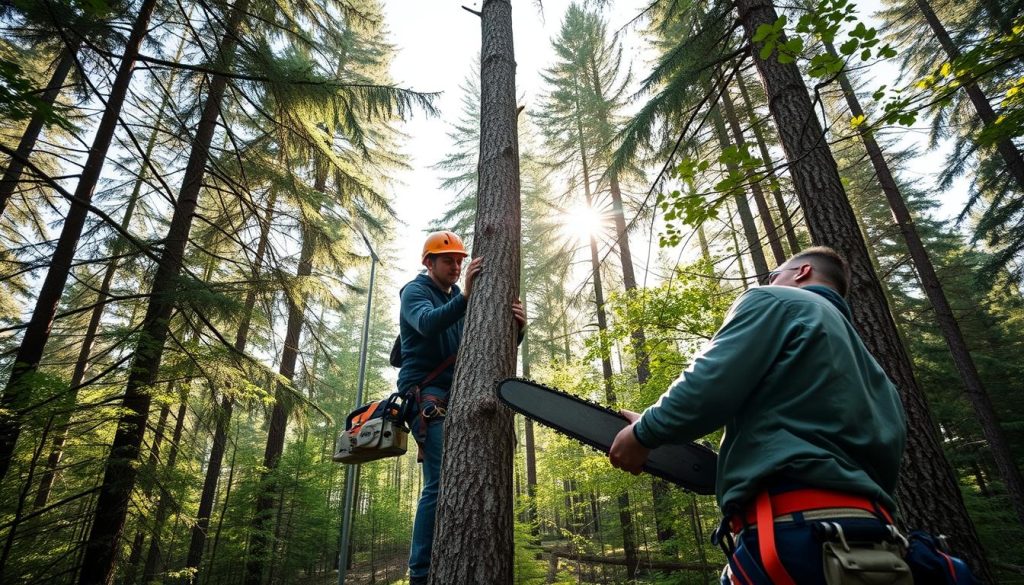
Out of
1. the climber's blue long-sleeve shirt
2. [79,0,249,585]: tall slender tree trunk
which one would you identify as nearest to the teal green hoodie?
the climber's blue long-sleeve shirt

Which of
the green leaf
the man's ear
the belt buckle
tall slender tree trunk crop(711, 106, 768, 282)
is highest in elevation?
tall slender tree trunk crop(711, 106, 768, 282)

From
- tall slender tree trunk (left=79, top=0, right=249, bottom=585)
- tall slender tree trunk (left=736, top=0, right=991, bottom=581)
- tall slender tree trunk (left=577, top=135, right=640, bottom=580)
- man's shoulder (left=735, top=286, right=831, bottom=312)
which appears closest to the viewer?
man's shoulder (left=735, top=286, right=831, bottom=312)

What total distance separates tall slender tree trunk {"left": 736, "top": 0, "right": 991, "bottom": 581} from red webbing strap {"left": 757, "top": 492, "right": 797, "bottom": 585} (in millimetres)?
2094

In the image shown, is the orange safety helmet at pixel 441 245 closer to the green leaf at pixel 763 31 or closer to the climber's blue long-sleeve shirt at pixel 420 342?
the climber's blue long-sleeve shirt at pixel 420 342

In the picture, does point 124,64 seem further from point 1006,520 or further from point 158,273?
point 1006,520

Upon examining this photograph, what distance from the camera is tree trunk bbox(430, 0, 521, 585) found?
1987mm

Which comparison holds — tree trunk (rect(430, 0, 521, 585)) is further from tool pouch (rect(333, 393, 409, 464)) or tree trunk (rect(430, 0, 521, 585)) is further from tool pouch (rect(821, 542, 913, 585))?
tool pouch (rect(821, 542, 913, 585))

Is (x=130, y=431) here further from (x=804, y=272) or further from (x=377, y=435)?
(x=804, y=272)

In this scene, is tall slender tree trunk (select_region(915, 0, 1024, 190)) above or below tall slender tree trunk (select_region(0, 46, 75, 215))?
above

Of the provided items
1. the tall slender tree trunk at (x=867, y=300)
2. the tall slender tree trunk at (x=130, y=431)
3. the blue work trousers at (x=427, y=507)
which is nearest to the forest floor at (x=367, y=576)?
the tall slender tree trunk at (x=130, y=431)

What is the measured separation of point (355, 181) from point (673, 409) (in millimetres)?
6985

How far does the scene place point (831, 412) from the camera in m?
1.24

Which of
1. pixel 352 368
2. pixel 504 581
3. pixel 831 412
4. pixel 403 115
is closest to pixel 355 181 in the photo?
pixel 403 115

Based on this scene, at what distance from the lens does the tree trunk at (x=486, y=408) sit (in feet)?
6.52
